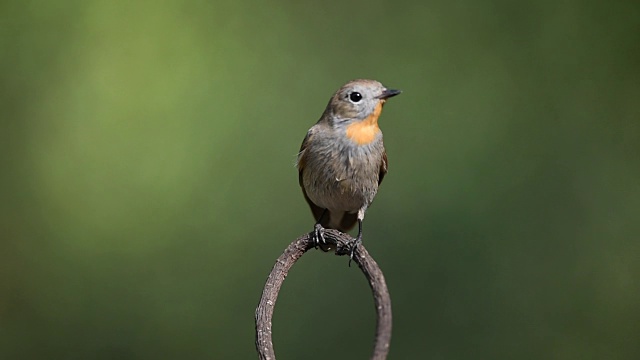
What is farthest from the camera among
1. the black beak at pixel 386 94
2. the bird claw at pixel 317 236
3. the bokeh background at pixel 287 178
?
the bokeh background at pixel 287 178

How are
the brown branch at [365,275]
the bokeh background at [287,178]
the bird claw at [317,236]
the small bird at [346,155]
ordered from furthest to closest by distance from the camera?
1. the bokeh background at [287,178]
2. the small bird at [346,155]
3. the bird claw at [317,236]
4. the brown branch at [365,275]

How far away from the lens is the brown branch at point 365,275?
1.08m

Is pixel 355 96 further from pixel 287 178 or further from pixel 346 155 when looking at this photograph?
pixel 287 178

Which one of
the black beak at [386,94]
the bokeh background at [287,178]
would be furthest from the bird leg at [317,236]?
the bokeh background at [287,178]

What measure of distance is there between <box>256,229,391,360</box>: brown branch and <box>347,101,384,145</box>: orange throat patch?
24.3 inches

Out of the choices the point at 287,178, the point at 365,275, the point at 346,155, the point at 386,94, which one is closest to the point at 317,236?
the point at 365,275

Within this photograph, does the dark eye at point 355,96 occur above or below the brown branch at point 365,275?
above

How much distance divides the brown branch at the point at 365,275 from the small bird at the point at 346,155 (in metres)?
0.60

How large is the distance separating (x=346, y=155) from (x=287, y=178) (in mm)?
1585

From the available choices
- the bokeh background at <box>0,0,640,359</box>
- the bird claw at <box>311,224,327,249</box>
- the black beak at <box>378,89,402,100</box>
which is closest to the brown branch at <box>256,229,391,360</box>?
the bird claw at <box>311,224,327,249</box>

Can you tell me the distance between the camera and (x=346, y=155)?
208 cm

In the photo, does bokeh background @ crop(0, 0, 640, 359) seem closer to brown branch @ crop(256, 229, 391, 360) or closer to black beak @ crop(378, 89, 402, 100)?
black beak @ crop(378, 89, 402, 100)

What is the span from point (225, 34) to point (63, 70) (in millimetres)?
807

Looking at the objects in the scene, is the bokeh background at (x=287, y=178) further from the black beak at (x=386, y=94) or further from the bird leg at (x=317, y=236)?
the bird leg at (x=317, y=236)
